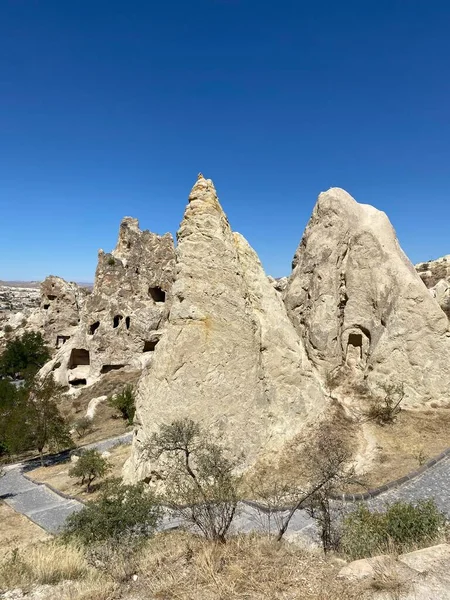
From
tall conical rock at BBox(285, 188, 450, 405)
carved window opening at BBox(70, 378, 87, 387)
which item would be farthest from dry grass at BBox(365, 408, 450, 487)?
carved window opening at BBox(70, 378, 87, 387)

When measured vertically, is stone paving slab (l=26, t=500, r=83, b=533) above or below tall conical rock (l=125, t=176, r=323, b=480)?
below

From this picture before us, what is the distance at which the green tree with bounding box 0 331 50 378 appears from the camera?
47.5 m

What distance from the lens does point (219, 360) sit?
14180 mm

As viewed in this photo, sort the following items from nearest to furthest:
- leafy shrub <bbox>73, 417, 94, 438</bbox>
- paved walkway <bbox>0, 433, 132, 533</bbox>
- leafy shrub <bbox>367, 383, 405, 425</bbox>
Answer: paved walkway <bbox>0, 433, 132, 533</bbox>
leafy shrub <bbox>367, 383, 405, 425</bbox>
leafy shrub <bbox>73, 417, 94, 438</bbox>

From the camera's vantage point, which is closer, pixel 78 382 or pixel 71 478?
pixel 71 478

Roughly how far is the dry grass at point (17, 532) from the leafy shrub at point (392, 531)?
349 inches

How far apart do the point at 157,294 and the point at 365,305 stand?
Result: 23.6 m

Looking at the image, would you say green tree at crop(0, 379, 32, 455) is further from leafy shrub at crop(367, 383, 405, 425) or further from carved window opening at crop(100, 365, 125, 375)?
leafy shrub at crop(367, 383, 405, 425)

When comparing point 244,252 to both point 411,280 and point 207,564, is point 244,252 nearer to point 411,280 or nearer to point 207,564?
point 411,280

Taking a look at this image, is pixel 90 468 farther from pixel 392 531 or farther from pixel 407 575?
pixel 407 575

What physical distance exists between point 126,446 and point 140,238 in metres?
22.2

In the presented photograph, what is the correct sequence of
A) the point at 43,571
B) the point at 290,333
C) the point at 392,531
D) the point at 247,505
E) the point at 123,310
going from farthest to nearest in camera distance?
the point at 123,310 < the point at 290,333 < the point at 247,505 < the point at 392,531 < the point at 43,571

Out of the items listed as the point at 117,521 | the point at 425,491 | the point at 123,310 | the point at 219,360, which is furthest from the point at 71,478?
the point at 123,310

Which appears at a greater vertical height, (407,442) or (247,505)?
(407,442)
